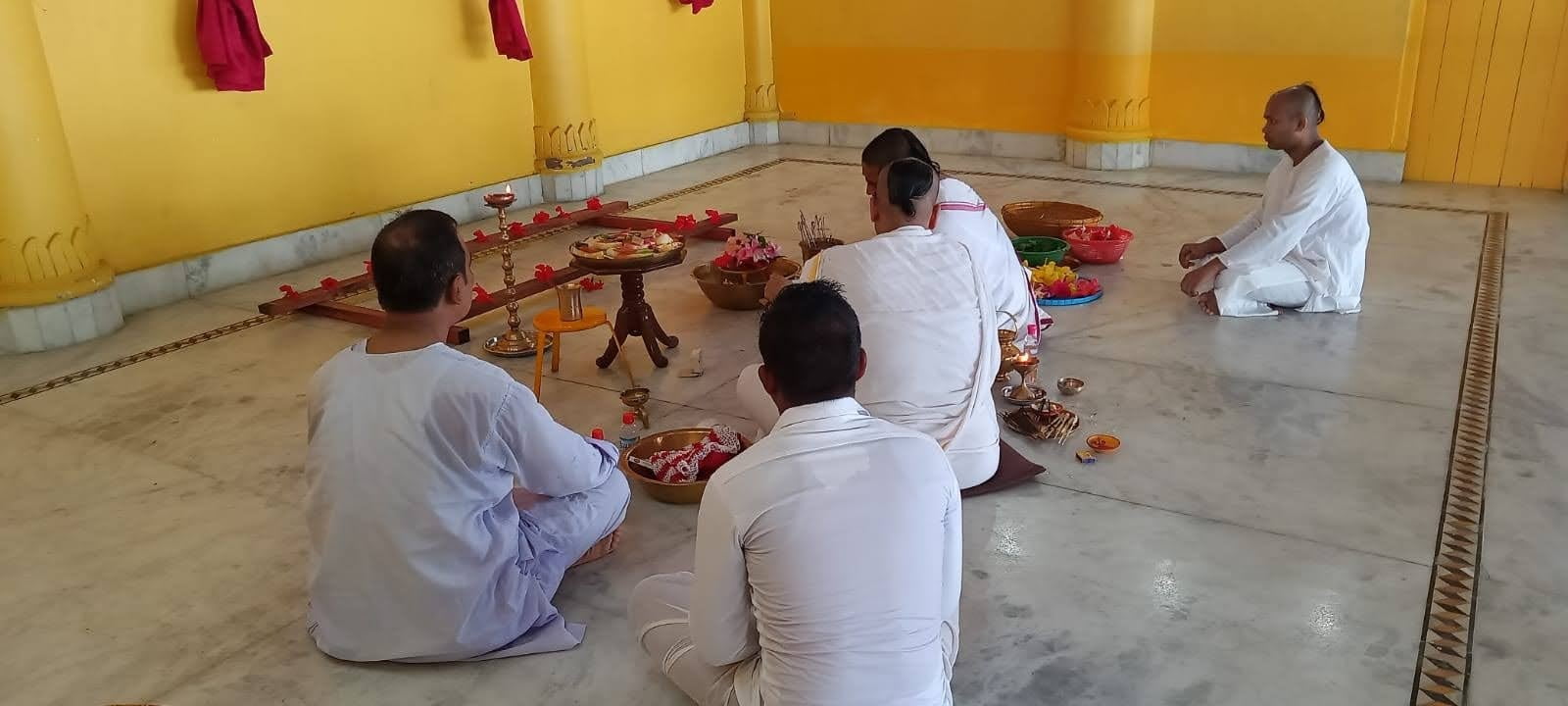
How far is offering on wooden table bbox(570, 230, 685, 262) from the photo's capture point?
465 cm

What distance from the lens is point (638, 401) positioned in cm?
428

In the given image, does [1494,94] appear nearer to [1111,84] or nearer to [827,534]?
[1111,84]

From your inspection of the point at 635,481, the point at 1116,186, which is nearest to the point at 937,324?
the point at 635,481

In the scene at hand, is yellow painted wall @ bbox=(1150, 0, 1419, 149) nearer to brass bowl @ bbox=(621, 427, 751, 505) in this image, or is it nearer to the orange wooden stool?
the orange wooden stool

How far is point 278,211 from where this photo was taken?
6.79 m

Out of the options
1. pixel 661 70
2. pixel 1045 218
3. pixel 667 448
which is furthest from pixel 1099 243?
pixel 661 70

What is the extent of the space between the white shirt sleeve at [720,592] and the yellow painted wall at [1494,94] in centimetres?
767

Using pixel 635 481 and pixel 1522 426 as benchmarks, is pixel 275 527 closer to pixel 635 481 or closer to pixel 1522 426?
pixel 635 481

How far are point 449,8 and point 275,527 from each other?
4.85m

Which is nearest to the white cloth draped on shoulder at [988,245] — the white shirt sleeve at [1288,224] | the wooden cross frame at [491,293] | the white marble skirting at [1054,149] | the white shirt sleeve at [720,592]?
the white shirt sleeve at [1288,224]

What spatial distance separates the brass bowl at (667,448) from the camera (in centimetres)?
366

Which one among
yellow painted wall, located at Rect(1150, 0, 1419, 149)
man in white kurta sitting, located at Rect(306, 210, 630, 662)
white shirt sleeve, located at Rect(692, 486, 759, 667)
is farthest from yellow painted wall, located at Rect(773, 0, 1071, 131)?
white shirt sleeve, located at Rect(692, 486, 759, 667)

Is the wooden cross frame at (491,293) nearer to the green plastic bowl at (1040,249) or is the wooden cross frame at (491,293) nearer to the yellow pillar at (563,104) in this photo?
the yellow pillar at (563,104)

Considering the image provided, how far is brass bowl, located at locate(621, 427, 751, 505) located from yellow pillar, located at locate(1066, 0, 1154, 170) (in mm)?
5831
